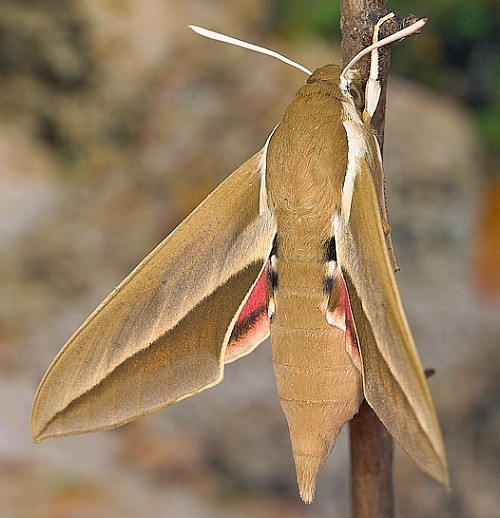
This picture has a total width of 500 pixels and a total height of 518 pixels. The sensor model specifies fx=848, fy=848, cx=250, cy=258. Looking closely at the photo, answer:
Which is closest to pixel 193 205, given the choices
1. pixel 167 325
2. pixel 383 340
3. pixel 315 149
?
pixel 167 325

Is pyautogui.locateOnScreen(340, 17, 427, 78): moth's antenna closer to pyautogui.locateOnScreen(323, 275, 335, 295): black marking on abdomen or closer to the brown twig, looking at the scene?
the brown twig

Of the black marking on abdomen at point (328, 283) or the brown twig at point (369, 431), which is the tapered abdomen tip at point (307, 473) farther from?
the black marking on abdomen at point (328, 283)

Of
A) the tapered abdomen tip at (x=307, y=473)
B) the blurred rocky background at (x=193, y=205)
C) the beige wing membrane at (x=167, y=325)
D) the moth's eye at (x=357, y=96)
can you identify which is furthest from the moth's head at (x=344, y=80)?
the blurred rocky background at (x=193, y=205)

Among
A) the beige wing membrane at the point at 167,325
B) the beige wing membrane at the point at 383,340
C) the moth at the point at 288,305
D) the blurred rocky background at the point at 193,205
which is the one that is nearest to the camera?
the beige wing membrane at the point at 383,340

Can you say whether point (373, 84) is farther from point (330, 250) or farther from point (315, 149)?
point (330, 250)

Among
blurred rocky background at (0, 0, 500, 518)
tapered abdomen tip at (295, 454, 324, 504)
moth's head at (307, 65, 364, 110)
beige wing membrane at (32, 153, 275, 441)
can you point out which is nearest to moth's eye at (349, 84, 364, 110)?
moth's head at (307, 65, 364, 110)

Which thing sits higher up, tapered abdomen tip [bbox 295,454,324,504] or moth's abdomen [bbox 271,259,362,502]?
moth's abdomen [bbox 271,259,362,502]

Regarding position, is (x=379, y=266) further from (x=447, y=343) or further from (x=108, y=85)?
(x=108, y=85)
